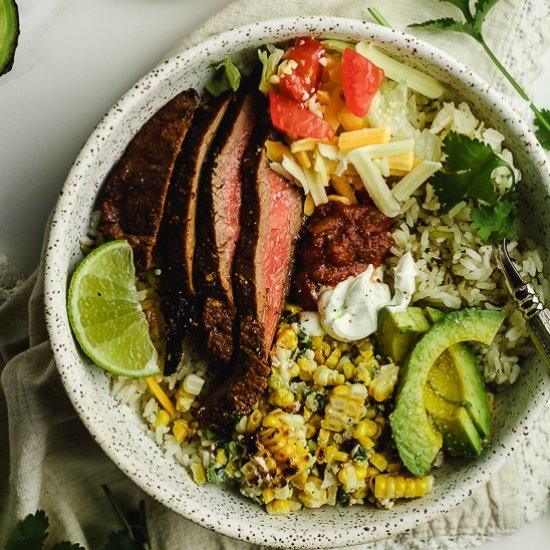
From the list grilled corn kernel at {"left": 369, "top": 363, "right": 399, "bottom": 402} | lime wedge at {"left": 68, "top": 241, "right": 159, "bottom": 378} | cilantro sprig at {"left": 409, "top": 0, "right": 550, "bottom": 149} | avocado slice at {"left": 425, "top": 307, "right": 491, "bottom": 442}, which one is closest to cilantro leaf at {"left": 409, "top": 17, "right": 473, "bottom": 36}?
cilantro sprig at {"left": 409, "top": 0, "right": 550, "bottom": 149}

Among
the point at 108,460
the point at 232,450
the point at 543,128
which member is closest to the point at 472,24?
the point at 543,128

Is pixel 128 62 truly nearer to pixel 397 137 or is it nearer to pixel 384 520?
pixel 397 137

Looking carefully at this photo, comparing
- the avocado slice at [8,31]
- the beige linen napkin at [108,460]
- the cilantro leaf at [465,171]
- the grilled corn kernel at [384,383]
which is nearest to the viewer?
the cilantro leaf at [465,171]

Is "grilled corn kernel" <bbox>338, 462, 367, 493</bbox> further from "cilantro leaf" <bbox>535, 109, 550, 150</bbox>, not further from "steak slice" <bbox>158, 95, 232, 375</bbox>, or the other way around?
"cilantro leaf" <bbox>535, 109, 550, 150</bbox>

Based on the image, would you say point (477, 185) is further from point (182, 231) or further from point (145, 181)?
point (145, 181)

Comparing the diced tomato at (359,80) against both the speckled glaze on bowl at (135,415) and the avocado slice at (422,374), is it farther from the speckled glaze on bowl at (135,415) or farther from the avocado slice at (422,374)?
the avocado slice at (422,374)

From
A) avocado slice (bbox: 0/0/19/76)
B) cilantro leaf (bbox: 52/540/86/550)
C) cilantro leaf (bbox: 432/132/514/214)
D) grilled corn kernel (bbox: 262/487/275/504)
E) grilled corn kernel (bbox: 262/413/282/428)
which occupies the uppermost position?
avocado slice (bbox: 0/0/19/76)

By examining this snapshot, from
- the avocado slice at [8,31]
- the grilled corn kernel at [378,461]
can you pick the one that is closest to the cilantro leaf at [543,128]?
the grilled corn kernel at [378,461]
